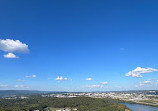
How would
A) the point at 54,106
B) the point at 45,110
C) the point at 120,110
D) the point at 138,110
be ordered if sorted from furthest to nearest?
1. the point at 54,106
2. the point at 45,110
3. the point at 138,110
4. the point at 120,110

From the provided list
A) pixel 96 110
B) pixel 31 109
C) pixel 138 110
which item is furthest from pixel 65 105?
pixel 138 110

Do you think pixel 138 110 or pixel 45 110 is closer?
pixel 138 110

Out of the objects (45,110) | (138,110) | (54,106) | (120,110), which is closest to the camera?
(120,110)

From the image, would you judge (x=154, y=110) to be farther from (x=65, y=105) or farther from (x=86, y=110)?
(x=65, y=105)

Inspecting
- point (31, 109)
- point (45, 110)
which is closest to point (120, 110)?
point (45, 110)

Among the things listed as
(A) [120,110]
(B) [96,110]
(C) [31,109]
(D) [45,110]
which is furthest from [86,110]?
(C) [31,109]

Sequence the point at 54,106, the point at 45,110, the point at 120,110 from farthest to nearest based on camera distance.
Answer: the point at 54,106
the point at 45,110
the point at 120,110

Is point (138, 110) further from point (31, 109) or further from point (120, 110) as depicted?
point (31, 109)

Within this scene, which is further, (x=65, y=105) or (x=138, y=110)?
(x=65, y=105)
